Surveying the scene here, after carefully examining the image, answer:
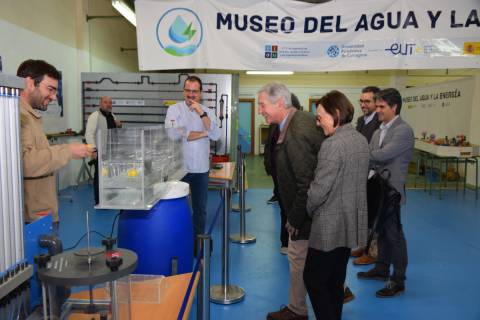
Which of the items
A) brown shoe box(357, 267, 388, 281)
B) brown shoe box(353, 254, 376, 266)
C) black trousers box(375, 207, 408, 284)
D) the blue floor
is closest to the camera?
the blue floor

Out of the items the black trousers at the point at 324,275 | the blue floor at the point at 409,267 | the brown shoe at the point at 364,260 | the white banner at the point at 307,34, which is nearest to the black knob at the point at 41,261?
the black trousers at the point at 324,275

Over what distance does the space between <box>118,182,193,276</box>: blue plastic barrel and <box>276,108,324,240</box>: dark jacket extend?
674 millimetres

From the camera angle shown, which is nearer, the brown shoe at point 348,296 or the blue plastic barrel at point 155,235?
the blue plastic barrel at point 155,235

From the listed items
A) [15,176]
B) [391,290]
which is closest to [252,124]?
[391,290]

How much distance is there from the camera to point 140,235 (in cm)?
231

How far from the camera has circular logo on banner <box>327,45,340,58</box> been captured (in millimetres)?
4723

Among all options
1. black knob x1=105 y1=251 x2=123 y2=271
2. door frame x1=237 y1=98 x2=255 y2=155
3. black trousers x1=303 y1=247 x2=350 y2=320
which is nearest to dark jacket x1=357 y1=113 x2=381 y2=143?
black trousers x1=303 y1=247 x2=350 y2=320

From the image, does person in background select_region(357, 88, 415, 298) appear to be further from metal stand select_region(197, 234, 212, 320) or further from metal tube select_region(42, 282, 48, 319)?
metal tube select_region(42, 282, 48, 319)

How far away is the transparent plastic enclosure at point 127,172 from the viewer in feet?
6.60

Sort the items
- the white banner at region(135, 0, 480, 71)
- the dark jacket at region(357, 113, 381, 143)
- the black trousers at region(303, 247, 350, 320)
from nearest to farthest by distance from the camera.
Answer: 1. the black trousers at region(303, 247, 350, 320)
2. the dark jacket at region(357, 113, 381, 143)
3. the white banner at region(135, 0, 480, 71)

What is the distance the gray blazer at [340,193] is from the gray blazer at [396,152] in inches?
37.1

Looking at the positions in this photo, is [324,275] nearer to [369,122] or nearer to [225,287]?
[225,287]

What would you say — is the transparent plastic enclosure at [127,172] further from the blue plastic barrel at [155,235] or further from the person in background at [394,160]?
the person in background at [394,160]

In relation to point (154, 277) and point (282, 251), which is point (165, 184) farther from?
point (282, 251)
